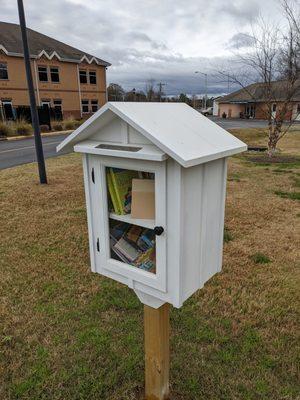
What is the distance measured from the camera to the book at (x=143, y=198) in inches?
62.2

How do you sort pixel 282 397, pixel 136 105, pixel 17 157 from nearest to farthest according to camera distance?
pixel 136 105
pixel 282 397
pixel 17 157

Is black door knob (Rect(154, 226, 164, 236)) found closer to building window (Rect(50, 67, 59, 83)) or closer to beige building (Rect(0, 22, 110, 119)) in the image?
beige building (Rect(0, 22, 110, 119))

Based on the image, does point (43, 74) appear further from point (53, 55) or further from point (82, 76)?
point (82, 76)

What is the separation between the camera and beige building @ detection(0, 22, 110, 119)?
25.9m

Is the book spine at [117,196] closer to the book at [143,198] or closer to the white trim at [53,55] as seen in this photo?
the book at [143,198]

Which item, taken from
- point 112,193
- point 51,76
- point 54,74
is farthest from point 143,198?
point 54,74

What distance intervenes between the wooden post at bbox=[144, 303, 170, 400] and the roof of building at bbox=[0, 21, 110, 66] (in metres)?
28.3

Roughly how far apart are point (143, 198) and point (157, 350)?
35.3 inches

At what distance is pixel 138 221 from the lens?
1.63 metres

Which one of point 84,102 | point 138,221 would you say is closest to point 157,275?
point 138,221

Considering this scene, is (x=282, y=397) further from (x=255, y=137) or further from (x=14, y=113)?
(x=14, y=113)

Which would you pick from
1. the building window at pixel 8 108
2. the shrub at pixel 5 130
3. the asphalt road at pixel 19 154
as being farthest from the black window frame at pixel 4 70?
the asphalt road at pixel 19 154

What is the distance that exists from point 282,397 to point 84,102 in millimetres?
31619

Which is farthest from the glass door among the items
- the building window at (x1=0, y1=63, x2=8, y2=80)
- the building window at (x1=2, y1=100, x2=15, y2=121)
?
the building window at (x1=0, y1=63, x2=8, y2=80)
